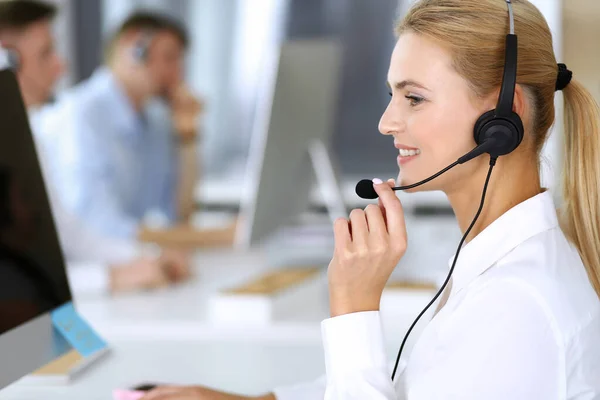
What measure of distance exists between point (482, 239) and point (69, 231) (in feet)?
5.31

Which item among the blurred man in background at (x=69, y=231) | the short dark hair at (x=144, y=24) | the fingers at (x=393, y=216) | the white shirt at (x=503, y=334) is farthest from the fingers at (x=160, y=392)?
the short dark hair at (x=144, y=24)

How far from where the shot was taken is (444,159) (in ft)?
3.49

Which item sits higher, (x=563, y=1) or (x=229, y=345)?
(x=563, y=1)

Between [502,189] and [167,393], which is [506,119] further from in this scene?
[167,393]

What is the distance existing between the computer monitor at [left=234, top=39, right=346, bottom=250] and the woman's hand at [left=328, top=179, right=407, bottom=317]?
2.70 ft

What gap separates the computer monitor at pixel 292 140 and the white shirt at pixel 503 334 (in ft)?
2.89

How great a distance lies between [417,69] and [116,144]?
2.33 meters

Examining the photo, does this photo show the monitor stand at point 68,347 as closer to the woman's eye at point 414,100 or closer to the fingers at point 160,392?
the fingers at point 160,392

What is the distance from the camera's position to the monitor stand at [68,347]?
123 centimetres

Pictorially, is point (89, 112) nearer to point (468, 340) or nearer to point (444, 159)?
point (444, 159)

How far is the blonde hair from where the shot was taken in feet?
3.36

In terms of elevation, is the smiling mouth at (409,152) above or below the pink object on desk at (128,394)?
above

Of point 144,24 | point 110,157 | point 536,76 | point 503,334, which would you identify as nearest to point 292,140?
point 536,76

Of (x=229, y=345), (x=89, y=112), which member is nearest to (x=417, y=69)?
(x=229, y=345)
